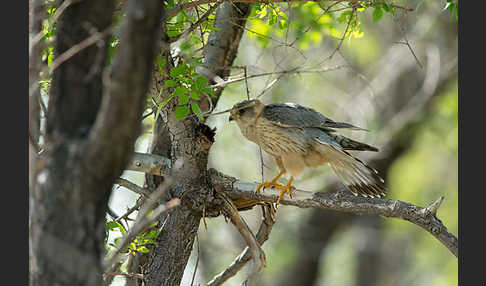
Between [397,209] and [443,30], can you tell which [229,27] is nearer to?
[397,209]

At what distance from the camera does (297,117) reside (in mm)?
4637

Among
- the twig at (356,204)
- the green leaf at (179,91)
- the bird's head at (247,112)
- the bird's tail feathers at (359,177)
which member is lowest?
the twig at (356,204)

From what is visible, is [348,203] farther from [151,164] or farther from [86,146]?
[86,146]

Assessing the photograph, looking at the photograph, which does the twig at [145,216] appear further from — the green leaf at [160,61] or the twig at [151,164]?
the twig at [151,164]

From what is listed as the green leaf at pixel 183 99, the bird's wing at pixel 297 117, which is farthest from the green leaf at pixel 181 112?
the bird's wing at pixel 297 117

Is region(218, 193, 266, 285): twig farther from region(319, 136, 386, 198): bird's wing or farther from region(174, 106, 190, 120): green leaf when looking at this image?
region(319, 136, 386, 198): bird's wing

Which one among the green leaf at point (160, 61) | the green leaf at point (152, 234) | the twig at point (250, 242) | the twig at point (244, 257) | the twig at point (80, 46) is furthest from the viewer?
the twig at point (244, 257)

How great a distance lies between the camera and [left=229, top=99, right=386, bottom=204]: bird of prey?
458cm

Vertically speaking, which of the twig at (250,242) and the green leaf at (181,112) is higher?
the green leaf at (181,112)

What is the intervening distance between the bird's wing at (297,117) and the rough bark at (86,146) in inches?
104

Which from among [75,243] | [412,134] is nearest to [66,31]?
[75,243]

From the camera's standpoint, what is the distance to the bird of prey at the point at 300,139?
15.0 feet

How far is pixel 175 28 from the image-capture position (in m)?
3.99

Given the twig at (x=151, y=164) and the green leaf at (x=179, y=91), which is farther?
the twig at (x=151, y=164)
